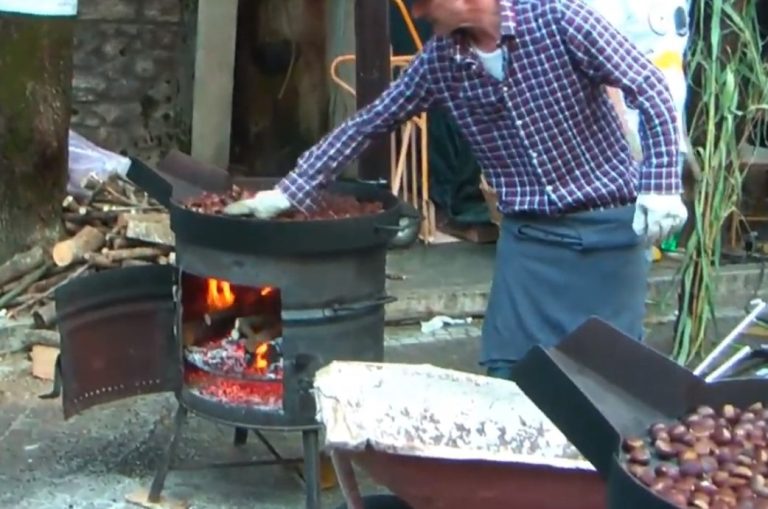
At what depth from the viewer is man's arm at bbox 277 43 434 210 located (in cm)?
411

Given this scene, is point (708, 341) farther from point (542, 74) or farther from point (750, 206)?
point (542, 74)

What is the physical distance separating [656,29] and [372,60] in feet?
5.84

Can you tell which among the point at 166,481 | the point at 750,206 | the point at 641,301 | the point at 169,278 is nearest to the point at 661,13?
the point at 641,301

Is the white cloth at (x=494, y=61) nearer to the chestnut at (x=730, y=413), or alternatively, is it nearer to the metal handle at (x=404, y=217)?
the metal handle at (x=404, y=217)

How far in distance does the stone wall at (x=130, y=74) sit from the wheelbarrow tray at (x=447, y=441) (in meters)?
5.53

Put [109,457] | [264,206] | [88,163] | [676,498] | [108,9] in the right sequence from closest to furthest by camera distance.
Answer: [676,498], [264,206], [109,457], [88,163], [108,9]

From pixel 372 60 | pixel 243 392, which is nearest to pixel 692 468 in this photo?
pixel 243 392

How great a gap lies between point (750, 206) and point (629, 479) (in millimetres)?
6701

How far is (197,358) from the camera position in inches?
186

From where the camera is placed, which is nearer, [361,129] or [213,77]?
[361,129]

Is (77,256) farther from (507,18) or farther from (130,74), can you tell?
(507,18)

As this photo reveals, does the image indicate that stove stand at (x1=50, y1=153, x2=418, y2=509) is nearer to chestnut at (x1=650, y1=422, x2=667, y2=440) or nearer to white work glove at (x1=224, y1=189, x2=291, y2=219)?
white work glove at (x1=224, y1=189, x2=291, y2=219)

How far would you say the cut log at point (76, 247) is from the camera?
22.1 feet

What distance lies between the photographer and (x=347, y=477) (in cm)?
349
